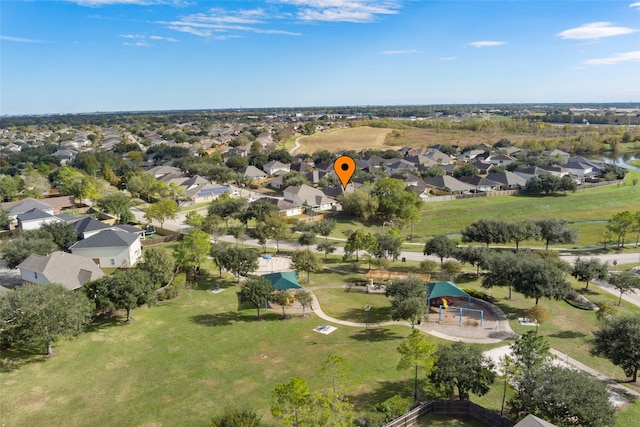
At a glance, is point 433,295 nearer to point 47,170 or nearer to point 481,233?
point 481,233

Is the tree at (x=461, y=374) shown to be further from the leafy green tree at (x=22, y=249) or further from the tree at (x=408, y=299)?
the leafy green tree at (x=22, y=249)

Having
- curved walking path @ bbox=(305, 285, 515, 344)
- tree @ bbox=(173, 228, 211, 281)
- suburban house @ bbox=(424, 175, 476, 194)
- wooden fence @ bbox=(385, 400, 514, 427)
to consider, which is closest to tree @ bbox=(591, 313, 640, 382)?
curved walking path @ bbox=(305, 285, 515, 344)

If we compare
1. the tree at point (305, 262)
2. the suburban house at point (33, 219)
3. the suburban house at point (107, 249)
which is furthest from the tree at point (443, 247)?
the suburban house at point (33, 219)

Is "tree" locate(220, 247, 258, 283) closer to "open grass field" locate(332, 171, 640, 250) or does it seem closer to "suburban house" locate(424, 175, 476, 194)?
"open grass field" locate(332, 171, 640, 250)

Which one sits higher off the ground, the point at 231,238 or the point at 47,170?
the point at 47,170

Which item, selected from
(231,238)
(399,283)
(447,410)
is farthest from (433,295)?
(231,238)

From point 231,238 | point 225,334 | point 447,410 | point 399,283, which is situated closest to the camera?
point 447,410
